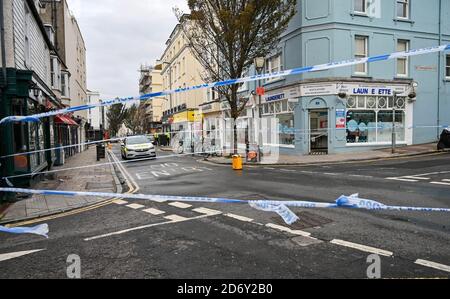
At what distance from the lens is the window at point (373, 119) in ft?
68.3

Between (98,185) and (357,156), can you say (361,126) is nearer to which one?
(357,156)

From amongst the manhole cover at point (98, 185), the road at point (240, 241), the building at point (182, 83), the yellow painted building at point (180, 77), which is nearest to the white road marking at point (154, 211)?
the road at point (240, 241)

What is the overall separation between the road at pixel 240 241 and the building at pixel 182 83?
930 inches

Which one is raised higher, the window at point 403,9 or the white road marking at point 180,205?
the window at point 403,9

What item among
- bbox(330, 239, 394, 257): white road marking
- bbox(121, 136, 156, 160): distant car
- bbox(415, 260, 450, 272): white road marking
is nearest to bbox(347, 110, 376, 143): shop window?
bbox(121, 136, 156, 160): distant car

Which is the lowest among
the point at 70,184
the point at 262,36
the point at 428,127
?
the point at 70,184

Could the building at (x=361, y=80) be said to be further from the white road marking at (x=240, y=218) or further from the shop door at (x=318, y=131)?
the white road marking at (x=240, y=218)

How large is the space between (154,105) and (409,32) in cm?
6287

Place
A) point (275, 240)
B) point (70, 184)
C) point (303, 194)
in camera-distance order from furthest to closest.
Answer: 1. point (70, 184)
2. point (303, 194)
3. point (275, 240)

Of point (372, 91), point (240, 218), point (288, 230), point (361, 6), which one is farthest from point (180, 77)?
point (288, 230)

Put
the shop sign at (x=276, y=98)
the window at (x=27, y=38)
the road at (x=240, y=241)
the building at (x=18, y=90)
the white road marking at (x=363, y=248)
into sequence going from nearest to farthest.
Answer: the road at (x=240, y=241) → the white road marking at (x=363, y=248) → the building at (x=18, y=90) → the window at (x=27, y=38) → the shop sign at (x=276, y=98)

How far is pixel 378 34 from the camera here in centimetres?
2130
